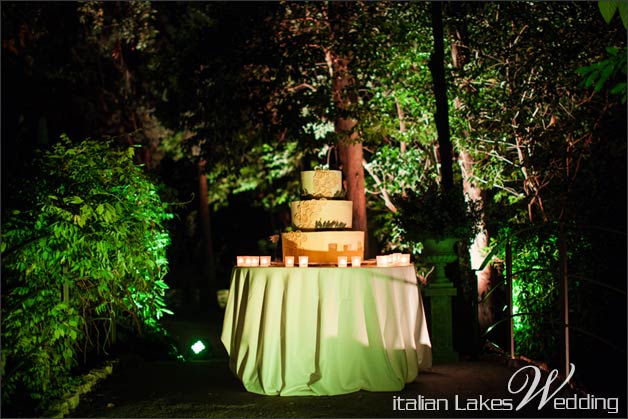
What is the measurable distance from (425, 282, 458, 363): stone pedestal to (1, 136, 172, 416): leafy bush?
131 inches

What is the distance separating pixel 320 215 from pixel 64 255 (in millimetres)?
2494

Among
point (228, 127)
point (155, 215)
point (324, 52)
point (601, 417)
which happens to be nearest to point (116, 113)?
point (228, 127)

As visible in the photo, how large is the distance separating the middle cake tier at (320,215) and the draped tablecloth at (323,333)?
2.91 ft

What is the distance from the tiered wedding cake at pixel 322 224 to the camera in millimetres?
6754

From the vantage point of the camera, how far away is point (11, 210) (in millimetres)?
5520

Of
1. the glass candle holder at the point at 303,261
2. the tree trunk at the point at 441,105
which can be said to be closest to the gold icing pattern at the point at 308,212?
the glass candle holder at the point at 303,261

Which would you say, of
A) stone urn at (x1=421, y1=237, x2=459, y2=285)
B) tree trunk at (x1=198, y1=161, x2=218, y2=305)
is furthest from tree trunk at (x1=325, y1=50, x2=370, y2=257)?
tree trunk at (x1=198, y1=161, x2=218, y2=305)

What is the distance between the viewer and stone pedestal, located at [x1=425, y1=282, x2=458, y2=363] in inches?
310

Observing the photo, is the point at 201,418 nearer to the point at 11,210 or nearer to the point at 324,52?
the point at 11,210

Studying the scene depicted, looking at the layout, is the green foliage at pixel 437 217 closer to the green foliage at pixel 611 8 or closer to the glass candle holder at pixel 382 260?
the glass candle holder at pixel 382 260

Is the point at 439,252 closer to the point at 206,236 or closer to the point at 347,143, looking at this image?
the point at 347,143

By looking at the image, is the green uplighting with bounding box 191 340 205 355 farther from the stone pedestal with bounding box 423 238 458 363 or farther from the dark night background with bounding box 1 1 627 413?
the stone pedestal with bounding box 423 238 458 363

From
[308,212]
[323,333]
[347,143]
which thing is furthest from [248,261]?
[347,143]

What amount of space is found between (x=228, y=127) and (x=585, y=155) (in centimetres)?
685
